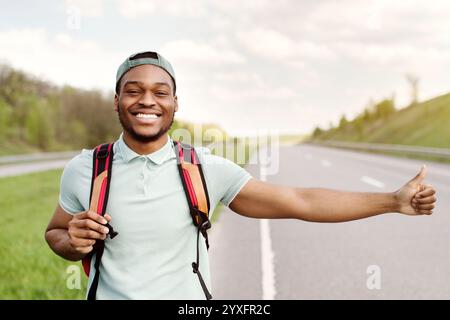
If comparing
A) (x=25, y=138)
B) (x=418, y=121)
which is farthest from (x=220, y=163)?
(x=418, y=121)

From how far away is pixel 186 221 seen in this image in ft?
6.56

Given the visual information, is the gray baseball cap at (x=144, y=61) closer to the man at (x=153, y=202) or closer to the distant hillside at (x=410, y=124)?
the man at (x=153, y=202)

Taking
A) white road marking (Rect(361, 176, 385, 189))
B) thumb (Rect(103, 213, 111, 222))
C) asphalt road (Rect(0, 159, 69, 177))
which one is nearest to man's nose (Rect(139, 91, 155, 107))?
thumb (Rect(103, 213, 111, 222))

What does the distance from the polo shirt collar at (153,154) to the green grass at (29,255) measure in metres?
3.75

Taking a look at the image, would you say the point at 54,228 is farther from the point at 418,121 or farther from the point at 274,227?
the point at 418,121

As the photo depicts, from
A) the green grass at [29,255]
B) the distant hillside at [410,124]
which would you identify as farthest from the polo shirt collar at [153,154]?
the distant hillside at [410,124]

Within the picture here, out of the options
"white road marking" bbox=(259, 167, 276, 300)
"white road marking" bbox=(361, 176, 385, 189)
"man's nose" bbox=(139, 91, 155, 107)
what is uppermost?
"white road marking" bbox=(361, 176, 385, 189)

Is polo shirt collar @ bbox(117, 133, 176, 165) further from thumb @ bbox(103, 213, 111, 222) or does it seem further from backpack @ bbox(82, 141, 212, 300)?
thumb @ bbox(103, 213, 111, 222)

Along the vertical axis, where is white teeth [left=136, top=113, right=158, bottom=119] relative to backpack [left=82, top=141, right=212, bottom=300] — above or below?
above

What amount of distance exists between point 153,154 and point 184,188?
0.19m

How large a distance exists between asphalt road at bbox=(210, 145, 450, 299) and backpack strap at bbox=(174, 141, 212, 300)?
3.33 m

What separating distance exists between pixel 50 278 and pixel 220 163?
4.65m

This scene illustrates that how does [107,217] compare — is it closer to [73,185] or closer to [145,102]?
[73,185]

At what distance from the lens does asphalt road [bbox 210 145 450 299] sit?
5.47 m
